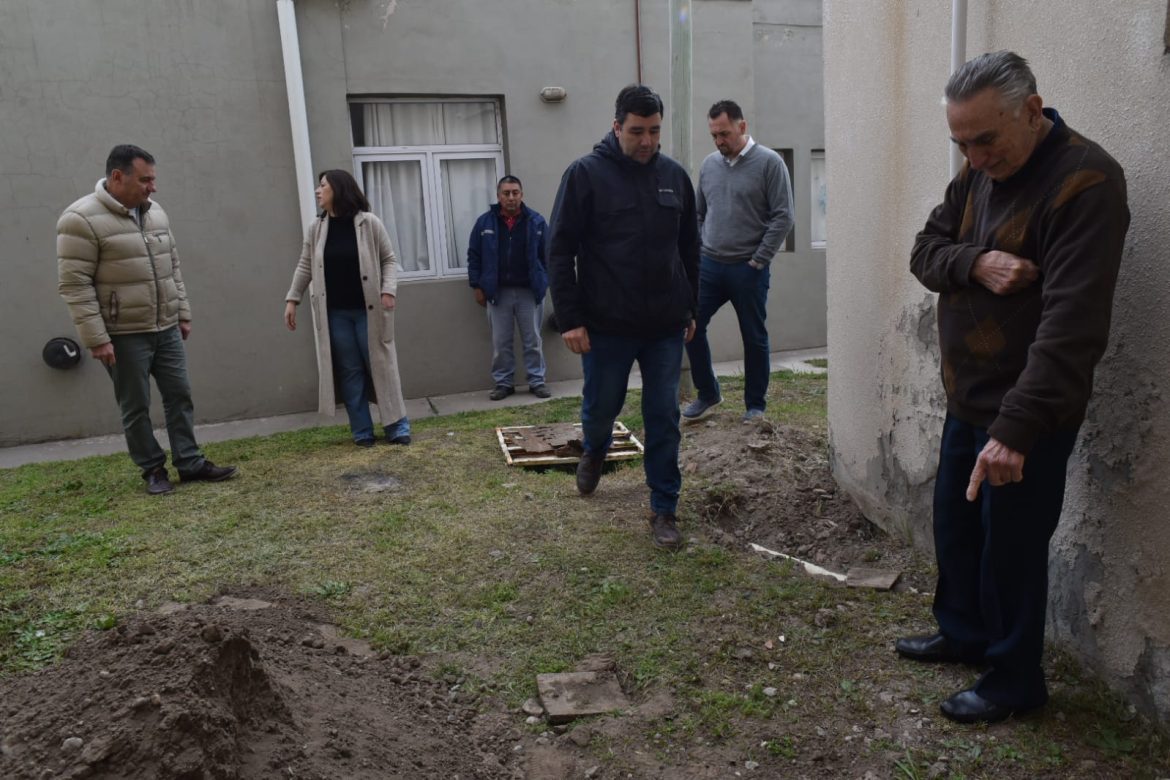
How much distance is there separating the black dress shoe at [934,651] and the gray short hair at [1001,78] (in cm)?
184

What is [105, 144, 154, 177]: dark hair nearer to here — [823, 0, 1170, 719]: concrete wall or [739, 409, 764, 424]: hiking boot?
[823, 0, 1170, 719]: concrete wall

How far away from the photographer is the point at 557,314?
4301 millimetres

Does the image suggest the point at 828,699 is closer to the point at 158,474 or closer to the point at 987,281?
the point at 987,281

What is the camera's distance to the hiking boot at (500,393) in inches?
337

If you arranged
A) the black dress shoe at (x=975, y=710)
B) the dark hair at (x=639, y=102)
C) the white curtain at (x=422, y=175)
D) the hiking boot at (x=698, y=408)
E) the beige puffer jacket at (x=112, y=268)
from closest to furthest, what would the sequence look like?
the black dress shoe at (x=975, y=710) < the dark hair at (x=639, y=102) < the beige puffer jacket at (x=112, y=268) < the hiking boot at (x=698, y=408) < the white curtain at (x=422, y=175)

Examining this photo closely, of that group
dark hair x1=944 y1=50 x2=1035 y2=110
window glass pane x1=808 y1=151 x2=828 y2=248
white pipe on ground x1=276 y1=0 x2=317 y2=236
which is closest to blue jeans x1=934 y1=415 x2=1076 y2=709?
dark hair x1=944 y1=50 x2=1035 y2=110

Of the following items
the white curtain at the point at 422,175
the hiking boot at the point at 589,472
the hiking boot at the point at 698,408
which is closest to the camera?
the hiking boot at the point at 589,472

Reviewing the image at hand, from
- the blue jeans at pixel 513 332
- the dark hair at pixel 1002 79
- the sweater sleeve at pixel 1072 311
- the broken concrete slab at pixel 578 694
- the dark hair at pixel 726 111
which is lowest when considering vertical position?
the broken concrete slab at pixel 578 694

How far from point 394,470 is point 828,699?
3.65 metres

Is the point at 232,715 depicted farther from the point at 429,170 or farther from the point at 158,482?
the point at 429,170

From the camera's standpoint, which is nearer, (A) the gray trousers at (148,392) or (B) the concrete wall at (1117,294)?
(B) the concrete wall at (1117,294)

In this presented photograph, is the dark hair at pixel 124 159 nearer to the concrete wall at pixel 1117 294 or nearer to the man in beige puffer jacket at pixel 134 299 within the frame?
the man in beige puffer jacket at pixel 134 299

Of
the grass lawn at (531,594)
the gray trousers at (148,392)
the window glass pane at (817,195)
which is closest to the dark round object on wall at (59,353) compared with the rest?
the grass lawn at (531,594)

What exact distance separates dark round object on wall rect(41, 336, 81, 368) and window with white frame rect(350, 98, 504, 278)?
2983mm
